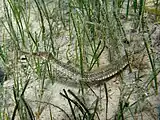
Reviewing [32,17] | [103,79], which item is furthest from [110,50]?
[32,17]

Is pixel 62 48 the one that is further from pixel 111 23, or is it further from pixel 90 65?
pixel 111 23

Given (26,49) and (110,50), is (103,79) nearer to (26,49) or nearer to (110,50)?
(110,50)

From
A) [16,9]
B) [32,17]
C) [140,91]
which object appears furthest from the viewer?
[32,17]

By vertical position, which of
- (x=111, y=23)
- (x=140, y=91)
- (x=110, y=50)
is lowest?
(x=140, y=91)

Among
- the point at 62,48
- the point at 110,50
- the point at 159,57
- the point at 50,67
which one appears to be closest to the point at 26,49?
the point at 62,48

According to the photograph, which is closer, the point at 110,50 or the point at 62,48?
the point at 110,50

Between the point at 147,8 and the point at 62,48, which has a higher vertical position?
the point at 147,8

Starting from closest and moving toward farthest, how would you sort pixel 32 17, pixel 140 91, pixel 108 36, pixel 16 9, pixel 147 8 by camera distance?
pixel 140 91 → pixel 108 36 → pixel 16 9 → pixel 147 8 → pixel 32 17
